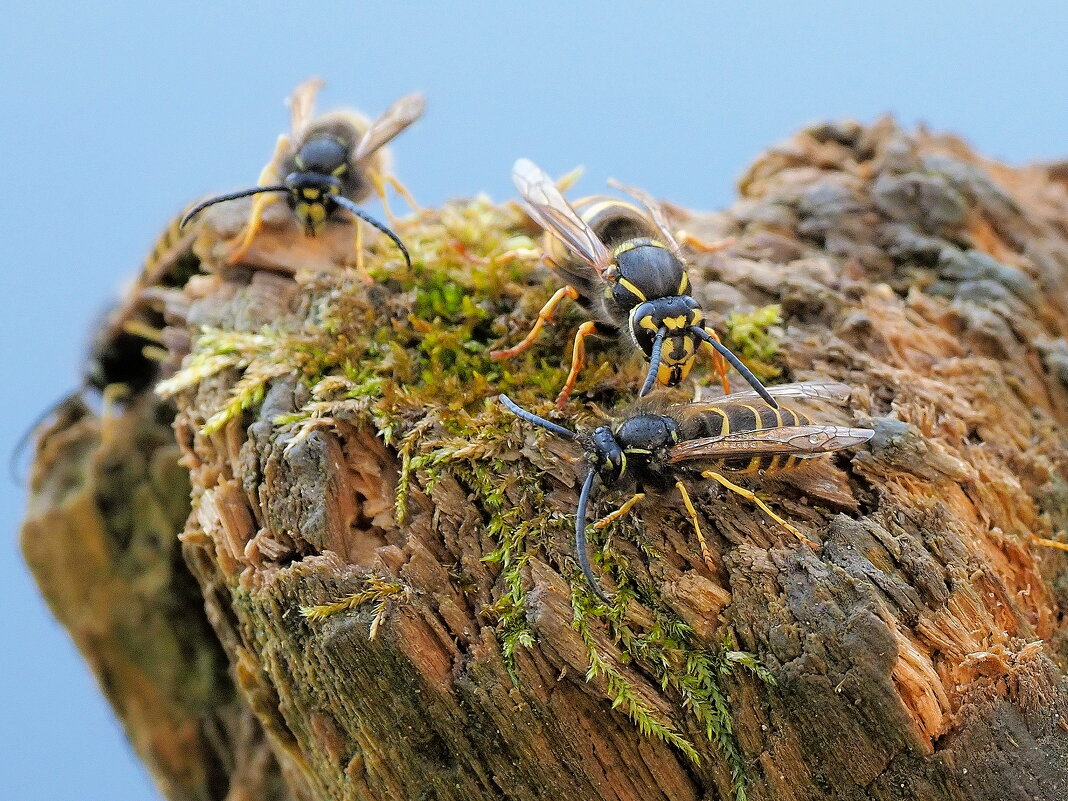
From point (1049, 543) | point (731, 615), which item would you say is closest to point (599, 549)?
point (731, 615)

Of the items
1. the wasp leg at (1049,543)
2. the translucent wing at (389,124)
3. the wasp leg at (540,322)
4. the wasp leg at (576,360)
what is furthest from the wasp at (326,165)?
the wasp leg at (1049,543)

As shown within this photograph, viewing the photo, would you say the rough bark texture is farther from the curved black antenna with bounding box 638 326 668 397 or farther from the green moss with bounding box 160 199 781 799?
the curved black antenna with bounding box 638 326 668 397

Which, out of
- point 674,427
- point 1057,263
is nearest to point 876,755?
point 674,427

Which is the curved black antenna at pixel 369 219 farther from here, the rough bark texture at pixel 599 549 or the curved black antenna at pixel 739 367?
the curved black antenna at pixel 739 367

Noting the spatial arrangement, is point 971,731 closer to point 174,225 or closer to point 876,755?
point 876,755

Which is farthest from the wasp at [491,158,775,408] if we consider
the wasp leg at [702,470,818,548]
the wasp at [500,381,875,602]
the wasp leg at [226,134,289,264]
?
the wasp leg at [226,134,289,264]

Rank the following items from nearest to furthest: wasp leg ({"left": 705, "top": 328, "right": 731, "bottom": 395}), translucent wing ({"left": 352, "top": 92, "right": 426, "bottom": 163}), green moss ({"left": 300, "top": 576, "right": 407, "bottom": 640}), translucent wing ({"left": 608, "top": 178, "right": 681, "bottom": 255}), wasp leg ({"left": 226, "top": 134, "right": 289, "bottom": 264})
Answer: green moss ({"left": 300, "top": 576, "right": 407, "bottom": 640}) < wasp leg ({"left": 705, "top": 328, "right": 731, "bottom": 395}) < translucent wing ({"left": 608, "top": 178, "right": 681, "bottom": 255}) < wasp leg ({"left": 226, "top": 134, "right": 289, "bottom": 264}) < translucent wing ({"left": 352, "top": 92, "right": 426, "bottom": 163})
